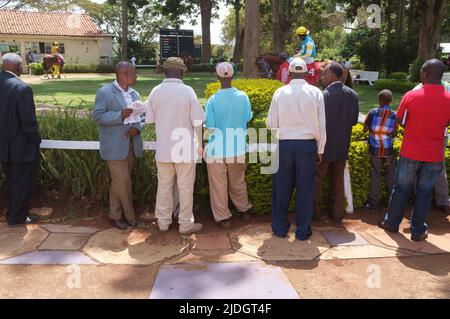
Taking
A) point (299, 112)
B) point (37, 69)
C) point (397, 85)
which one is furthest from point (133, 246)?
point (37, 69)

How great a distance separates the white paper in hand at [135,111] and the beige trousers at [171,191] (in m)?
0.54

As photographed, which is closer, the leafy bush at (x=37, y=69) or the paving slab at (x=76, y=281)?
the paving slab at (x=76, y=281)

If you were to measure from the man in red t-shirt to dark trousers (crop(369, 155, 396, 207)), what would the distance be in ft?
2.15

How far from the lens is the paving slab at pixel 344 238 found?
4.53 m

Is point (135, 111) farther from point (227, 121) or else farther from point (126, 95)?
point (227, 121)

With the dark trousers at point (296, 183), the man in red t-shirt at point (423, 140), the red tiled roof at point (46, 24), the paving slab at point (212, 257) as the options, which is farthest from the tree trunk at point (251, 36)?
the red tiled roof at point (46, 24)

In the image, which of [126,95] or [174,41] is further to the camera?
[174,41]

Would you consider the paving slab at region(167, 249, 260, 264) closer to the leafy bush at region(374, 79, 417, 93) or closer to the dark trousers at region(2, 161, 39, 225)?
the dark trousers at region(2, 161, 39, 225)

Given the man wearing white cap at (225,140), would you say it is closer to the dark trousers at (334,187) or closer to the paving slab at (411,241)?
the dark trousers at (334,187)

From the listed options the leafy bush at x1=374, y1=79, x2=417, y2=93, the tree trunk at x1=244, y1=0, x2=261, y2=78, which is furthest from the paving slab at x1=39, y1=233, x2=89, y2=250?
the leafy bush at x1=374, y1=79, x2=417, y2=93

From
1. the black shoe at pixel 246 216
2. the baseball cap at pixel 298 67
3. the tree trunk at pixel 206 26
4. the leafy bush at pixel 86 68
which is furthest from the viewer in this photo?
the tree trunk at pixel 206 26

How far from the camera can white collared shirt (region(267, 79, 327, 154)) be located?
14.3ft

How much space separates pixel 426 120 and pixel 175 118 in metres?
2.51

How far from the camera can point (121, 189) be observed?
483 centimetres
